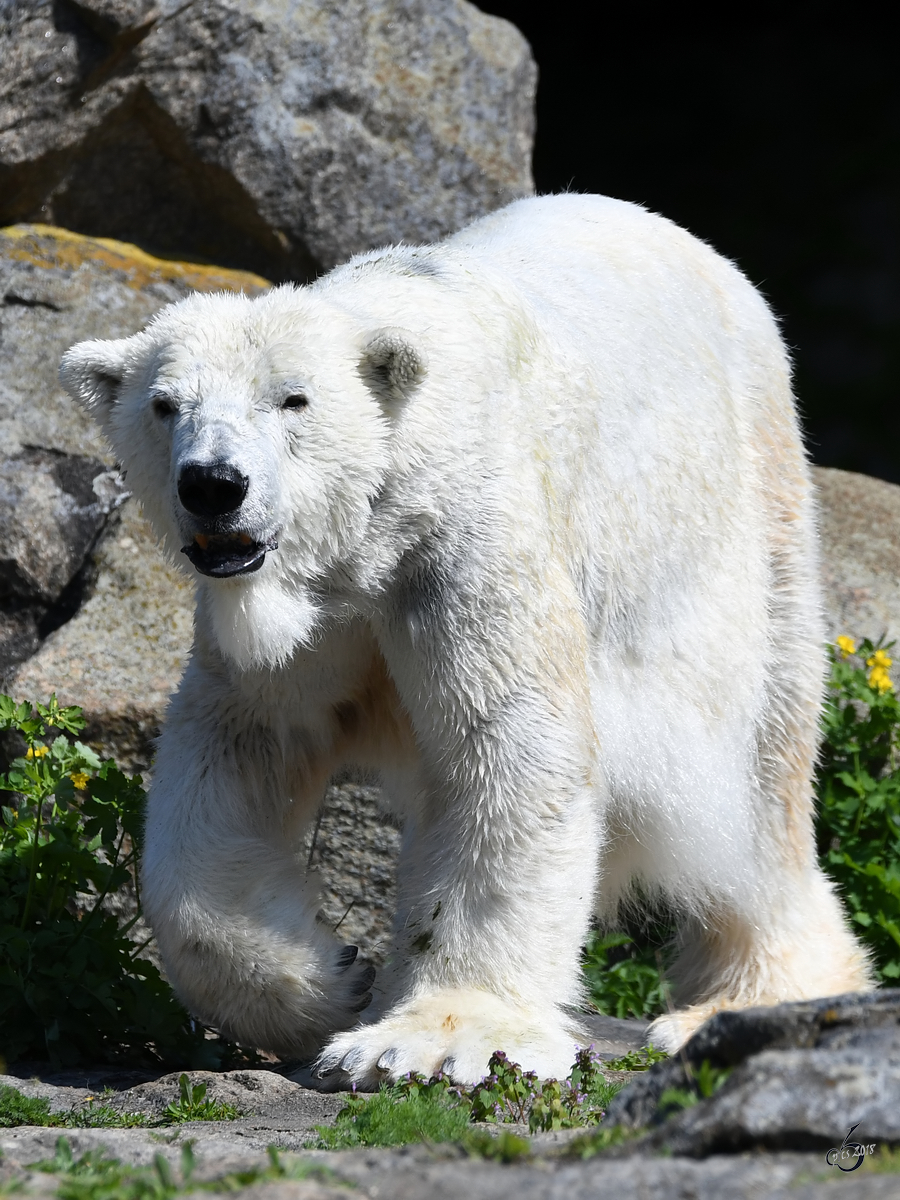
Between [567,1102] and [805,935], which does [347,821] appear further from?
[567,1102]

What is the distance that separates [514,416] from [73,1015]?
1.54 metres

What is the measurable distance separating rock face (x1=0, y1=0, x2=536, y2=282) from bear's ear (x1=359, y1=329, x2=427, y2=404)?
247cm

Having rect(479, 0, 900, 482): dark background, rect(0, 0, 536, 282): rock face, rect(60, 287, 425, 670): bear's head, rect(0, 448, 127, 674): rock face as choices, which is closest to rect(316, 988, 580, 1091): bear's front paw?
rect(60, 287, 425, 670): bear's head

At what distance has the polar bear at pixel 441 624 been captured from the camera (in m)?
2.75

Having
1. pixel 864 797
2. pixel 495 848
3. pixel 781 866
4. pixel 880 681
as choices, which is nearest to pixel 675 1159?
pixel 495 848

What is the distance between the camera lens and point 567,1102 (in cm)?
250

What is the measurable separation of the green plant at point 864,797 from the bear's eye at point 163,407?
237 cm

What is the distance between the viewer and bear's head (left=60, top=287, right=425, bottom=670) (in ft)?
8.66

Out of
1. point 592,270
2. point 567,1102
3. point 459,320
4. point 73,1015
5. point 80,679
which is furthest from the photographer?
point 80,679

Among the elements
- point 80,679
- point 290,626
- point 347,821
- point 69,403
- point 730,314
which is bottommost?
point 347,821

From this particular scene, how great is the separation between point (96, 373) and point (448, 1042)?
1432 mm

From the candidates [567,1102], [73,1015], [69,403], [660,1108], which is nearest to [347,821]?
[73,1015]

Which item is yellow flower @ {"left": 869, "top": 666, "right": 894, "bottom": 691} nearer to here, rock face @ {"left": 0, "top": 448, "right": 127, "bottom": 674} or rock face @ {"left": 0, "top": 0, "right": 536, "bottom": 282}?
rock face @ {"left": 0, "top": 0, "right": 536, "bottom": 282}
